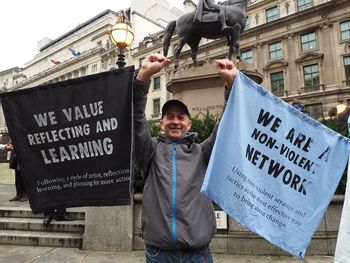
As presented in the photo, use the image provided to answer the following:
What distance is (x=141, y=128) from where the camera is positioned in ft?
8.16

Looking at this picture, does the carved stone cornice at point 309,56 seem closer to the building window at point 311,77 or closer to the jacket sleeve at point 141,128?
the building window at point 311,77

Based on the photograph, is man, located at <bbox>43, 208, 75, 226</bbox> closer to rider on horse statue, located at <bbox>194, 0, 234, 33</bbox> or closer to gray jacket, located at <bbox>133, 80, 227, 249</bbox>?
gray jacket, located at <bbox>133, 80, 227, 249</bbox>

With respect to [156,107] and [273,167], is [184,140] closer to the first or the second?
[273,167]

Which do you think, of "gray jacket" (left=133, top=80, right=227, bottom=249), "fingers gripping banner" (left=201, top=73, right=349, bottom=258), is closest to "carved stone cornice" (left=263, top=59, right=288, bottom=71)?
"fingers gripping banner" (left=201, top=73, right=349, bottom=258)

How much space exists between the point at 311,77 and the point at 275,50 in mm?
5626

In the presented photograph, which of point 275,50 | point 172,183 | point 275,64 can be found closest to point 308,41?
point 275,50

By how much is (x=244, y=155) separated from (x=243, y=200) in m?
0.34

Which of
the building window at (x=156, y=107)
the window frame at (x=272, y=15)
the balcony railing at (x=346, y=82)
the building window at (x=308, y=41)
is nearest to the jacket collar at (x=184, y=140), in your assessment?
the balcony railing at (x=346, y=82)

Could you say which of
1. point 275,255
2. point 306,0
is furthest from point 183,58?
point 275,255

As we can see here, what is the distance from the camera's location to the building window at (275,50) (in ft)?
121

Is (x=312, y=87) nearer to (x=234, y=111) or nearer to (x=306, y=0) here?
(x=306, y=0)

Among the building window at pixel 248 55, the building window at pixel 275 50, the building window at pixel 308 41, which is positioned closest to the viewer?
the building window at pixel 308 41

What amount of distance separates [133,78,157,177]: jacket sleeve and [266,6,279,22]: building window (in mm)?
39802

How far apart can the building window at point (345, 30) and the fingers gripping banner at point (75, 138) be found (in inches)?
1442
